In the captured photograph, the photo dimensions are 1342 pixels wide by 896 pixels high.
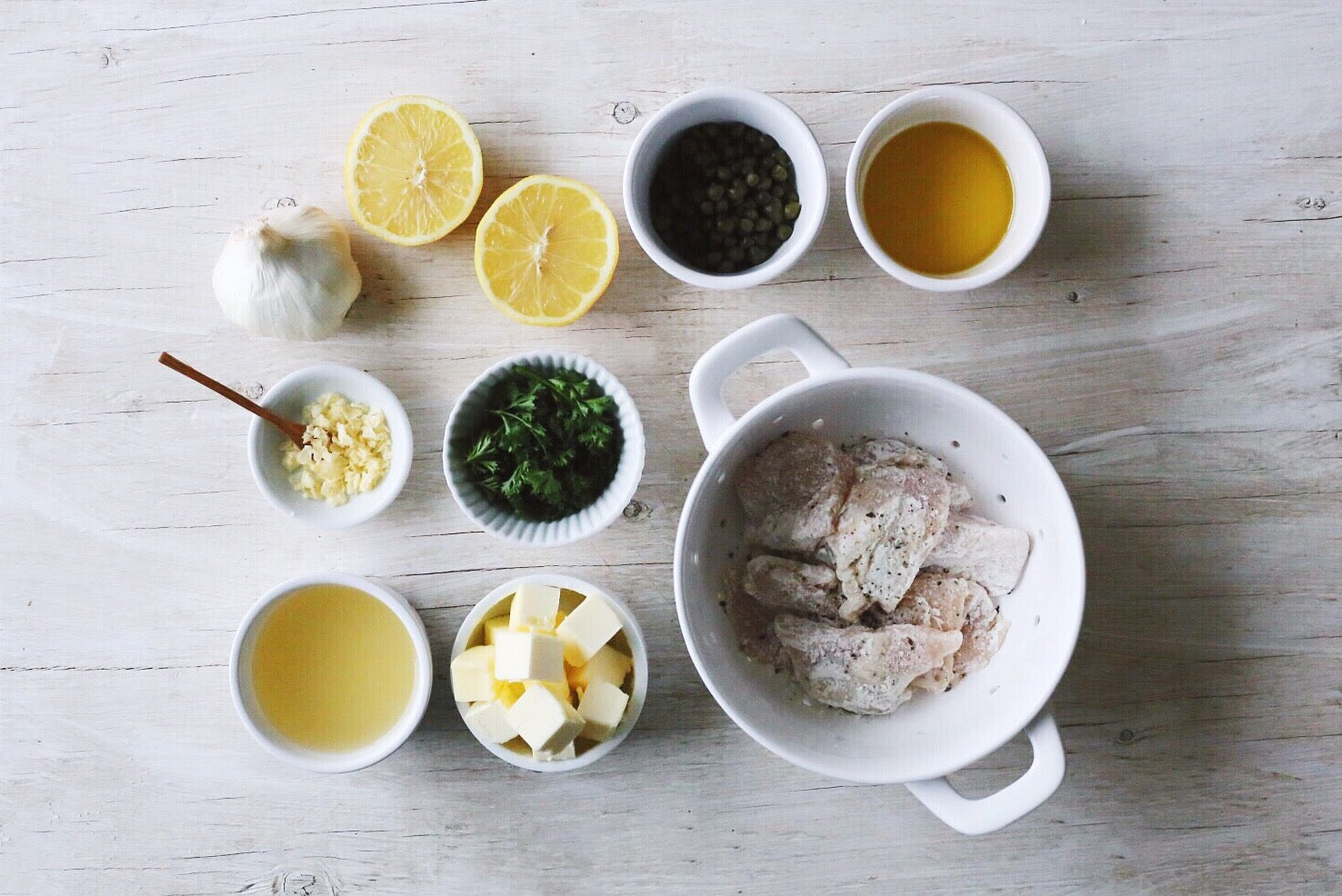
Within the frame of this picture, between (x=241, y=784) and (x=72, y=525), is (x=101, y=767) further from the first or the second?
(x=72, y=525)

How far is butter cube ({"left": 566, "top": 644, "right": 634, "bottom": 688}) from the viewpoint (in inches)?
50.1

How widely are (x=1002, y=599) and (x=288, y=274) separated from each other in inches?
40.8

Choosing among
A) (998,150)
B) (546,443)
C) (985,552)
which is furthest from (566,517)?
(998,150)

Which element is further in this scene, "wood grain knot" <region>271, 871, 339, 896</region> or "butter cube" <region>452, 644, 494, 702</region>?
"wood grain knot" <region>271, 871, 339, 896</region>

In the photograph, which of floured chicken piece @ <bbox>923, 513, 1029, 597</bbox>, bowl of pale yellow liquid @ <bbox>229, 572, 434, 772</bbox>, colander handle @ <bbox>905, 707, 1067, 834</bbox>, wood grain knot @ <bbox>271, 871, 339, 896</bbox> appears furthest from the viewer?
wood grain knot @ <bbox>271, 871, 339, 896</bbox>

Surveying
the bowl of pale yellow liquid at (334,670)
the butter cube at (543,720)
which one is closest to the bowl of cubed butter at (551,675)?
the butter cube at (543,720)

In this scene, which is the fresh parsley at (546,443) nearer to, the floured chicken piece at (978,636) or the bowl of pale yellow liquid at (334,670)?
the bowl of pale yellow liquid at (334,670)

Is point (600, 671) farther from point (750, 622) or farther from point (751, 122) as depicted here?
point (751, 122)

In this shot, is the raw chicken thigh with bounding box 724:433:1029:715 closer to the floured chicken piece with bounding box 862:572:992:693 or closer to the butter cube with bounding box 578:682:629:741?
the floured chicken piece with bounding box 862:572:992:693

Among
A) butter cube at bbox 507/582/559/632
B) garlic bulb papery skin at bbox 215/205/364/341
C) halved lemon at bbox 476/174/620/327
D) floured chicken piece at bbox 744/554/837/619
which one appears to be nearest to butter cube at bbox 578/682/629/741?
butter cube at bbox 507/582/559/632

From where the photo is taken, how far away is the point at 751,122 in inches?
51.6

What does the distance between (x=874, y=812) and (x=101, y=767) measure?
Result: 3.79 ft

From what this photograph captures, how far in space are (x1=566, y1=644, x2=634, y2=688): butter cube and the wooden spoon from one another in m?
0.49

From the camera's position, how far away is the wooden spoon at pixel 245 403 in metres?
1.26
